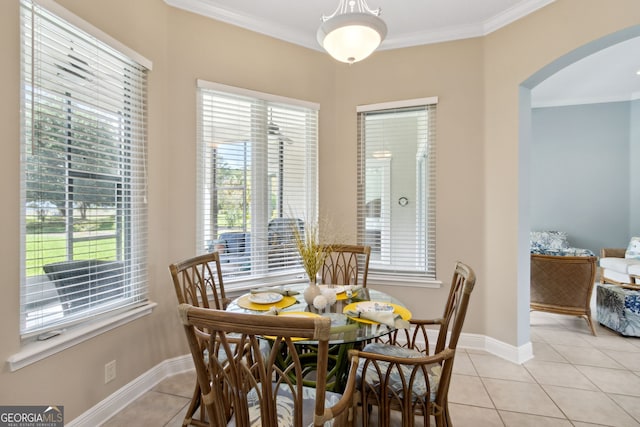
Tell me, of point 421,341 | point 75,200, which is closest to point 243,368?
point 75,200

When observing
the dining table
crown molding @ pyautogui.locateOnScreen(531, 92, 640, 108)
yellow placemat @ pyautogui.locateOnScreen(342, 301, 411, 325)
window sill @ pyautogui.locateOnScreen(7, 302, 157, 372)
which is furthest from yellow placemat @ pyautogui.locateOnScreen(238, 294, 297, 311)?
crown molding @ pyautogui.locateOnScreen(531, 92, 640, 108)

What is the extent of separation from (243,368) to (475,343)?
107 inches

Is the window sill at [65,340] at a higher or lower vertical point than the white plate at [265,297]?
lower

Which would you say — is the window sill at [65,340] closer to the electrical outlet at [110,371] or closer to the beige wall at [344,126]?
the beige wall at [344,126]

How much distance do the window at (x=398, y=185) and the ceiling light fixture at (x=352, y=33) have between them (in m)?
1.47

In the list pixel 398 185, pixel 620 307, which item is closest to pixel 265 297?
pixel 398 185

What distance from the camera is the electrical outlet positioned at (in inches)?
77.2

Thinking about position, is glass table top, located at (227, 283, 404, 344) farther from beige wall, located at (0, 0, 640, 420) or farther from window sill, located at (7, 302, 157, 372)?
beige wall, located at (0, 0, 640, 420)

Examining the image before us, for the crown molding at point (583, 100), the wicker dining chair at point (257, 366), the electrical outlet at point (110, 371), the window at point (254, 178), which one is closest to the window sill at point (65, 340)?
the electrical outlet at point (110, 371)

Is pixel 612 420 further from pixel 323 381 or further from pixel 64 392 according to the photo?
pixel 64 392

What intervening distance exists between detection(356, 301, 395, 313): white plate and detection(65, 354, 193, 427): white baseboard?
165cm

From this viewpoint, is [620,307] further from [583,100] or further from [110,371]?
[110,371]

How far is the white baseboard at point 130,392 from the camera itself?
6.05ft

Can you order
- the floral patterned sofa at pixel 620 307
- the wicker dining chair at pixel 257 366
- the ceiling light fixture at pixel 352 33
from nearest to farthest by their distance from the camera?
the wicker dining chair at pixel 257 366, the ceiling light fixture at pixel 352 33, the floral patterned sofa at pixel 620 307
